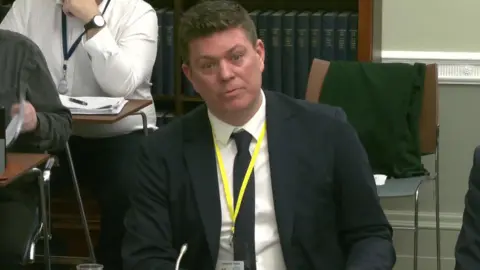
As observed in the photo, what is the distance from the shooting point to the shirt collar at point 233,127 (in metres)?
1.94

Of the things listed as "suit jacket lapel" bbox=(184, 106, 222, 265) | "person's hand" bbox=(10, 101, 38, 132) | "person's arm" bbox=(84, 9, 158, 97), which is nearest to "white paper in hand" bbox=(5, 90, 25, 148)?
"person's hand" bbox=(10, 101, 38, 132)

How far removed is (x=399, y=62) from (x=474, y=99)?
37cm

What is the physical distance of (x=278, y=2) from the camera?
4020mm

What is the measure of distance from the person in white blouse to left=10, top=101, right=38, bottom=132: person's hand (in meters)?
0.59

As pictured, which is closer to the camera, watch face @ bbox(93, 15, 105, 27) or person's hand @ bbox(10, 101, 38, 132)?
person's hand @ bbox(10, 101, 38, 132)

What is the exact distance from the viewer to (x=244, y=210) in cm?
188

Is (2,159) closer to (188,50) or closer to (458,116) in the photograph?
(188,50)

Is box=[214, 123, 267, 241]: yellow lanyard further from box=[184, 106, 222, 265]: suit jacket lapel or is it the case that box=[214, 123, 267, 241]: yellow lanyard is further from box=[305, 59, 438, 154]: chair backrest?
box=[305, 59, 438, 154]: chair backrest

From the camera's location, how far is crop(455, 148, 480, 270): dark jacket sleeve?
178 centimetres

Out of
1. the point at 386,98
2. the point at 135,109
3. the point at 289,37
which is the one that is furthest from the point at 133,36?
the point at 386,98

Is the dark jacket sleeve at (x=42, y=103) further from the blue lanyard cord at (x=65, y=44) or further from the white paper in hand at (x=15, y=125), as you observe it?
the blue lanyard cord at (x=65, y=44)

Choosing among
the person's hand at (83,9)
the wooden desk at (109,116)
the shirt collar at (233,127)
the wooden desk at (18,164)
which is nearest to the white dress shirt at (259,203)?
the shirt collar at (233,127)

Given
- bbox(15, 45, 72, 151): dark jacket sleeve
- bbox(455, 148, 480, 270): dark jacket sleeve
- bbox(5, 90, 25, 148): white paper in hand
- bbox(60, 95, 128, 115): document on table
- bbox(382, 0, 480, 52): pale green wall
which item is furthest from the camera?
bbox(382, 0, 480, 52): pale green wall

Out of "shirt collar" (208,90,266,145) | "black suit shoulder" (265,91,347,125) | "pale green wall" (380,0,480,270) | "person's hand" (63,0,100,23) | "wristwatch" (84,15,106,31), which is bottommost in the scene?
"pale green wall" (380,0,480,270)
